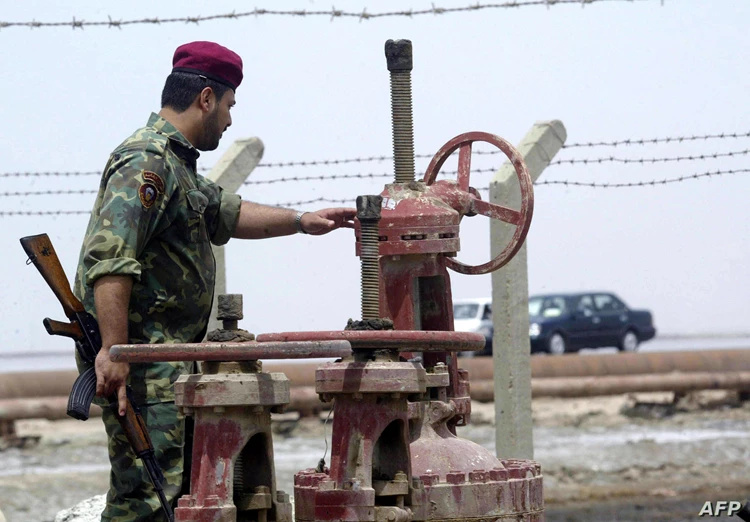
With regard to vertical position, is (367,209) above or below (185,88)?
below

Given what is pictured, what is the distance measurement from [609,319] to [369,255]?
20.7 metres

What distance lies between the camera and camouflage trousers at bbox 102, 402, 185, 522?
13.2 ft

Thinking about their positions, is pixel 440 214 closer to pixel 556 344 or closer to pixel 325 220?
pixel 325 220

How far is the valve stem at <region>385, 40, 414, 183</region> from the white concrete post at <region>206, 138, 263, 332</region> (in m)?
1.85

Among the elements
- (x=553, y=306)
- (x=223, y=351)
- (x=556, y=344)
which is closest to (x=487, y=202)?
(x=223, y=351)

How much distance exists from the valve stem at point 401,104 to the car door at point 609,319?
64.3 feet

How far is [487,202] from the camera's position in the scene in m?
4.88

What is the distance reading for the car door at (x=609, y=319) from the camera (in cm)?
2416

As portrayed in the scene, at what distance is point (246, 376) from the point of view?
12.3 ft

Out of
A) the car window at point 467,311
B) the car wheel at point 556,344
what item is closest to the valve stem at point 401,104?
the car wheel at point 556,344

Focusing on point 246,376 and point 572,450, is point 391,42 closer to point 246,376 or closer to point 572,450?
point 246,376

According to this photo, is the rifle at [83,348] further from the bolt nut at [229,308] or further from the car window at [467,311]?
the car window at [467,311]

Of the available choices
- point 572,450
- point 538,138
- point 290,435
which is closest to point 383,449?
point 538,138

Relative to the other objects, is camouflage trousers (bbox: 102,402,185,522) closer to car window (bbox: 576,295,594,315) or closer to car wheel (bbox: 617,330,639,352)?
car window (bbox: 576,295,594,315)
